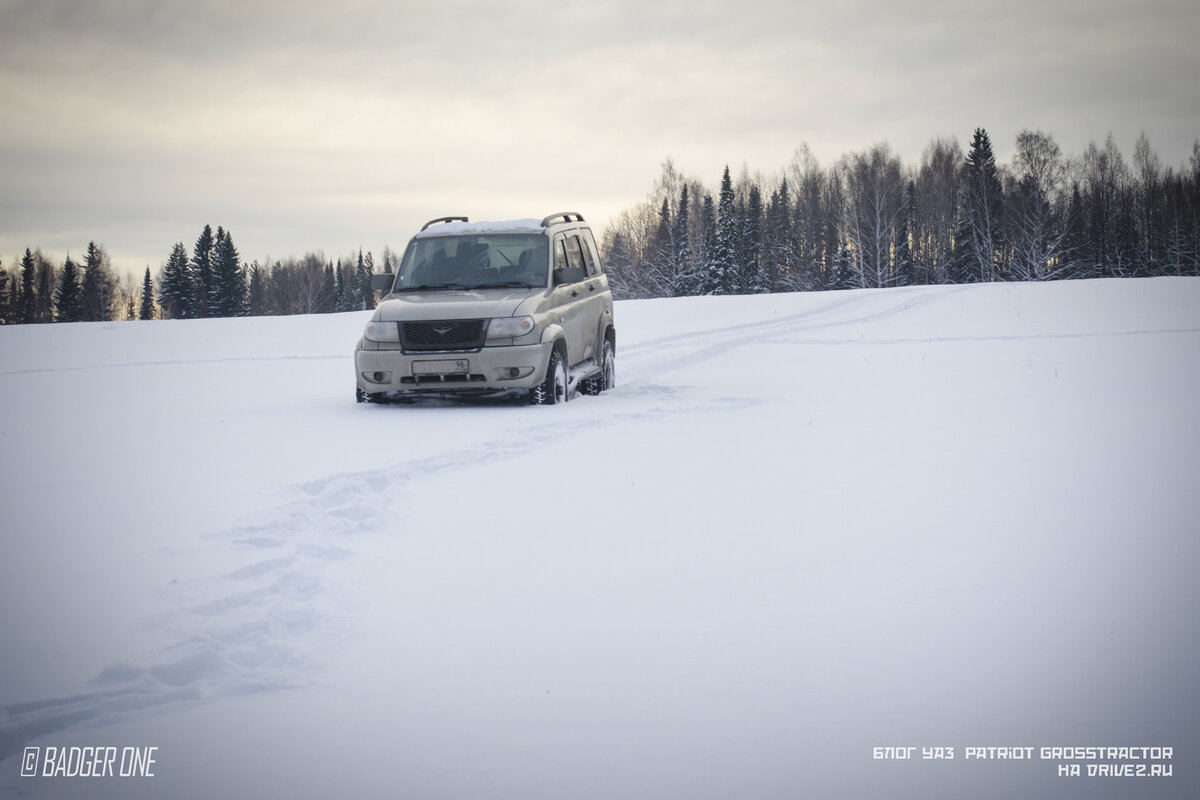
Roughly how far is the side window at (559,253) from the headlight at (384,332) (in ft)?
7.21

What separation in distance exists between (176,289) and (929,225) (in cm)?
6575

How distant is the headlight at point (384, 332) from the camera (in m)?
10.4

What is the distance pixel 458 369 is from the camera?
10266mm

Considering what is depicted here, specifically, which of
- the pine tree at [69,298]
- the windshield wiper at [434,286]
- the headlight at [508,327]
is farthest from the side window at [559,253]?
the pine tree at [69,298]

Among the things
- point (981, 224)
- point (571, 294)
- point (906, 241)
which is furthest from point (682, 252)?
point (571, 294)

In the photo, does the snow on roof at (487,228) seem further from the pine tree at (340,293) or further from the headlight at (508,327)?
the pine tree at (340,293)

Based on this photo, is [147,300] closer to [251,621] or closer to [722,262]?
[722,262]

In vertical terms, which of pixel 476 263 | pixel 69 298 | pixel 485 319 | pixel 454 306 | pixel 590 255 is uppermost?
pixel 69 298

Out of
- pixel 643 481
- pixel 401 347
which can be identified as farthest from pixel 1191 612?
pixel 401 347

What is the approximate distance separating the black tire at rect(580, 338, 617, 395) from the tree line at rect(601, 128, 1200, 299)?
53659 millimetres

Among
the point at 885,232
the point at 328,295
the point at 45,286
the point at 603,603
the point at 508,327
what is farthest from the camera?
the point at 328,295

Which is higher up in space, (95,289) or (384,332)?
(95,289)

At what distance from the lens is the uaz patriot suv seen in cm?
1031

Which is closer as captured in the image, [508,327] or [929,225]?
[508,327]
